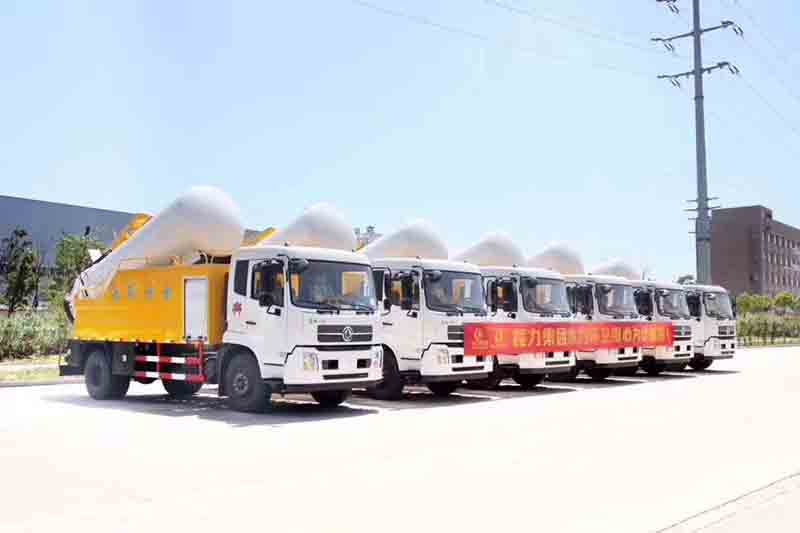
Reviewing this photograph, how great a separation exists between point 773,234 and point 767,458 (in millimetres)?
105684

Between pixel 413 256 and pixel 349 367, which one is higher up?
pixel 413 256

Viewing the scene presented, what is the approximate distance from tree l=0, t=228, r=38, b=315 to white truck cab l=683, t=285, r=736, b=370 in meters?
26.8

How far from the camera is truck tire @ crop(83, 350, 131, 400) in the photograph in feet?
52.0

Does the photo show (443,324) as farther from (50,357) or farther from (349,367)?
(50,357)

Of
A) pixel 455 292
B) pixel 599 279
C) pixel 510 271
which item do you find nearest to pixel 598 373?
pixel 599 279

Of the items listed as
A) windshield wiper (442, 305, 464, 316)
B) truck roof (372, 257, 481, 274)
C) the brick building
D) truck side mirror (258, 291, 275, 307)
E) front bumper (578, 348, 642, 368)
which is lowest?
front bumper (578, 348, 642, 368)

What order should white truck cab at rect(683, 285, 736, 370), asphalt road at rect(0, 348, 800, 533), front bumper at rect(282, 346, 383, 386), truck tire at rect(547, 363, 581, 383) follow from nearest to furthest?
asphalt road at rect(0, 348, 800, 533)
front bumper at rect(282, 346, 383, 386)
truck tire at rect(547, 363, 581, 383)
white truck cab at rect(683, 285, 736, 370)

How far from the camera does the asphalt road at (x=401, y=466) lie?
6402 mm

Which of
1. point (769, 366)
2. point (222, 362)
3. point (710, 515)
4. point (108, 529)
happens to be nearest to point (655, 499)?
point (710, 515)

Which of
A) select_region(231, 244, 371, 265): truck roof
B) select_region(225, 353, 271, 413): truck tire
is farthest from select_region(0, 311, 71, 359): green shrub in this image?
select_region(231, 244, 371, 265): truck roof

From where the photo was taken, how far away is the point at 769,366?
27.0 m

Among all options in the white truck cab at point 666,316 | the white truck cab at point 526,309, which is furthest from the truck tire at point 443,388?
the white truck cab at point 666,316

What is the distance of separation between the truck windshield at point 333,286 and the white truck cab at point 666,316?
1070 cm

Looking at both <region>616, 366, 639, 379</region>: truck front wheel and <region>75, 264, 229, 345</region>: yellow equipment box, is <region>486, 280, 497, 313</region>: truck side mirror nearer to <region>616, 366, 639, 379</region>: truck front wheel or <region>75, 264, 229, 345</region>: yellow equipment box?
<region>75, 264, 229, 345</region>: yellow equipment box
